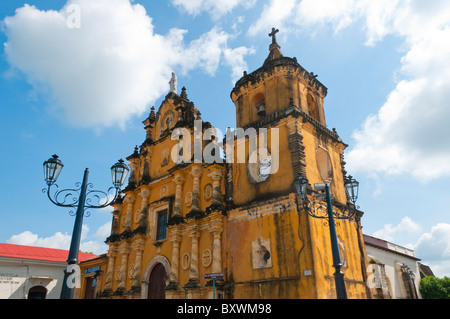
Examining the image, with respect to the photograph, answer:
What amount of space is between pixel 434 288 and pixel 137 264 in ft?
65.0

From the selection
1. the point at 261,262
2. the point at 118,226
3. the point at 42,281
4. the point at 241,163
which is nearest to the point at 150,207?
the point at 118,226

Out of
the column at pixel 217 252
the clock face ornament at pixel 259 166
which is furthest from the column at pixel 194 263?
the clock face ornament at pixel 259 166

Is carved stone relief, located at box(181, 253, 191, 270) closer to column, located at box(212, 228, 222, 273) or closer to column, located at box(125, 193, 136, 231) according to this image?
column, located at box(212, 228, 222, 273)

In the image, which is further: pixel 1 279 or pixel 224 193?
pixel 1 279

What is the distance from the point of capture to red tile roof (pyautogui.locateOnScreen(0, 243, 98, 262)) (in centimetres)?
2250

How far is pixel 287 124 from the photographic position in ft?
43.1

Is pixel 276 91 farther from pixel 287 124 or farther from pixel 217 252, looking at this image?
pixel 217 252

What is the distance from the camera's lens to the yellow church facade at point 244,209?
11.5 metres

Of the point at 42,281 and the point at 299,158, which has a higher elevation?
the point at 299,158

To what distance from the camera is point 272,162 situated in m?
13.0

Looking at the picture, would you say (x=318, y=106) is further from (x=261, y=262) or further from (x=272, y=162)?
(x=261, y=262)

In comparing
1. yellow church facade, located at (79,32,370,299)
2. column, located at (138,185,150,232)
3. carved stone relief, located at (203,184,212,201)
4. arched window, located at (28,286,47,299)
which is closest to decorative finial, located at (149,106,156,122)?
yellow church facade, located at (79,32,370,299)

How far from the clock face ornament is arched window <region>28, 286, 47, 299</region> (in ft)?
58.4
